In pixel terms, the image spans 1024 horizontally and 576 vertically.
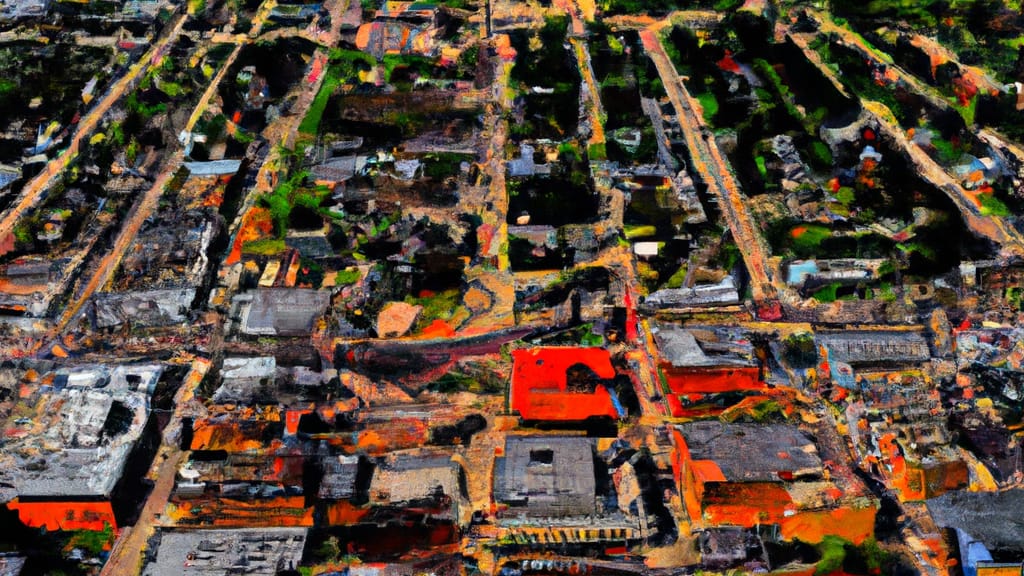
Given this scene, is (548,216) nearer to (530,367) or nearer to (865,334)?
(530,367)

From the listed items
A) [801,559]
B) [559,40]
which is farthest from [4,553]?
[559,40]

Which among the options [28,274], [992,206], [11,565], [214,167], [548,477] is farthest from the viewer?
[214,167]

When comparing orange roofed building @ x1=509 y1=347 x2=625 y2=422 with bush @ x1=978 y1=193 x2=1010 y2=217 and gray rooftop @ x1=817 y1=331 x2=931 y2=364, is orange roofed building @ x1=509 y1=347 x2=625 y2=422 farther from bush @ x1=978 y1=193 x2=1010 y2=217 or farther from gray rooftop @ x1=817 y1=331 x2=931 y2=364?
bush @ x1=978 y1=193 x2=1010 y2=217

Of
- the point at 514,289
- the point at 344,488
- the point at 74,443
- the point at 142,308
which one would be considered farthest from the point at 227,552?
the point at 514,289

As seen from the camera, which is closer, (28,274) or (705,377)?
(705,377)

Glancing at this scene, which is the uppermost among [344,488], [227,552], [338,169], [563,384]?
[338,169]

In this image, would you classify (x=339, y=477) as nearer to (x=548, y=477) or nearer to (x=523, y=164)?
(x=548, y=477)

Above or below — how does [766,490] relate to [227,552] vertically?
above

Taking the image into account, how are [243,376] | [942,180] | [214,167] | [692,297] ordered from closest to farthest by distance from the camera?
[243,376]
[692,297]
[942,180]
[214,167]
